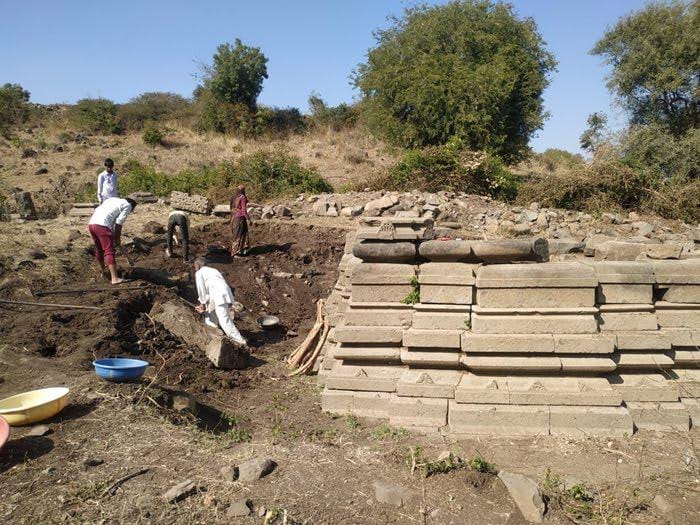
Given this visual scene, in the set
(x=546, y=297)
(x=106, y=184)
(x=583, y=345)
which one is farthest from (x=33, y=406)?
Result: (x=106, y=184)

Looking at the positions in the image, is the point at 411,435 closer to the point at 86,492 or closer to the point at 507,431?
the point at 507,431

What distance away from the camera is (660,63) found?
789 inches

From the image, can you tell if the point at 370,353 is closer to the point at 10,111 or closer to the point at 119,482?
the point at 119,482

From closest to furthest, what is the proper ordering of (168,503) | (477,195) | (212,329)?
1. (168,503)
2. (212,329)
3. (477,195)

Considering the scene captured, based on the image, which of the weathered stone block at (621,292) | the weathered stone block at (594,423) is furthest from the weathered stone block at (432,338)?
the weathered stone block at (621,292)

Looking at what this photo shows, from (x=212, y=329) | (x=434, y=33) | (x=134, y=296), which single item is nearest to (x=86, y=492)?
(x=212, y=329)

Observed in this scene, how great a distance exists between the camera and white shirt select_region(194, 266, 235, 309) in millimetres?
7880

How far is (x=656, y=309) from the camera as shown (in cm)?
536

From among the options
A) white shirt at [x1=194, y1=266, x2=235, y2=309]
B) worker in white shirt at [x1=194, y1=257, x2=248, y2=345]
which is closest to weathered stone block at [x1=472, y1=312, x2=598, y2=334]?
worker in white shirt at [x1=194, y1=257, x2=248, y2=345]

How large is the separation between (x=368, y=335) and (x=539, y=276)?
156cm

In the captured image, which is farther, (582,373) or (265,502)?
(582,373)

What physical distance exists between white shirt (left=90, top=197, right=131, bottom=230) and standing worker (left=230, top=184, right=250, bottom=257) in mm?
3792

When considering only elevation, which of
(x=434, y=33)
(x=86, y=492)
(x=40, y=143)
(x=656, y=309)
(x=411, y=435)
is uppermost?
(x=434, y=33)

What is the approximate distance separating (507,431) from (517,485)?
1047mm
